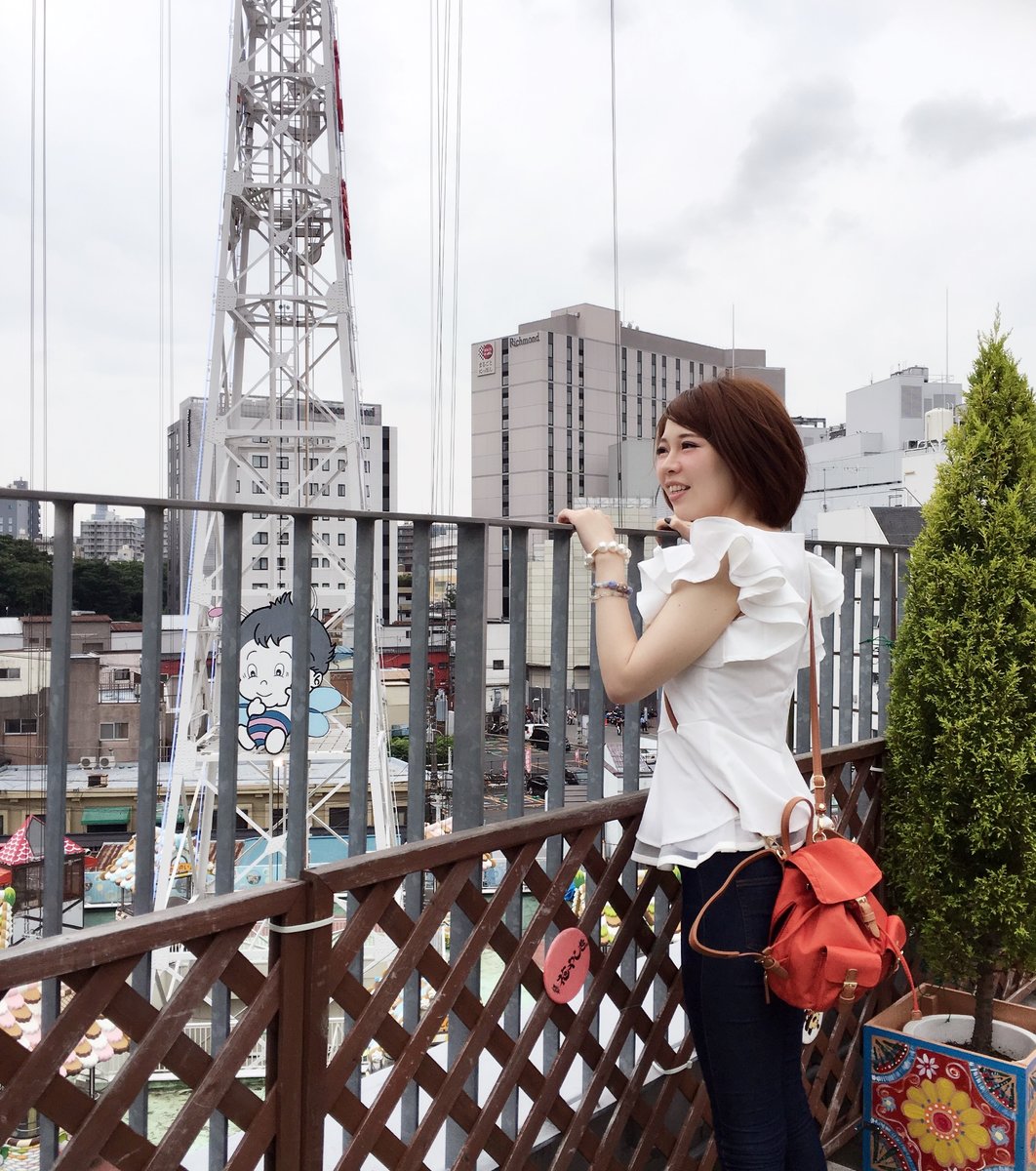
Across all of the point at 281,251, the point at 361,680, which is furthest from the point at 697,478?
the point at 281,251

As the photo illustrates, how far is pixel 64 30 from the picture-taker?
43.4ft

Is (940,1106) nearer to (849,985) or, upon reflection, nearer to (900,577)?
(849,985)

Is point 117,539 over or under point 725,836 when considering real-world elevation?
over

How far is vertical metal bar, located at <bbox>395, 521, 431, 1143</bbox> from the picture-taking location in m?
1.51

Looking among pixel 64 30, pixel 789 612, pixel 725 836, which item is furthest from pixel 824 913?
pixel 64 30

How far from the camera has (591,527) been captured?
4.98 ft

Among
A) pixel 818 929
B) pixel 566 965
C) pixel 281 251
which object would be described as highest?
pixel 281 251

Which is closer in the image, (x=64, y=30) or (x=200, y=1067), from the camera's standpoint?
(x=200, y=1067)

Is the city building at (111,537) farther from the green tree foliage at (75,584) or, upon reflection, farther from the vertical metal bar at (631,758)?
the vertical metal bar at (631,758)

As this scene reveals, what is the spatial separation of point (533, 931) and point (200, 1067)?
58cm

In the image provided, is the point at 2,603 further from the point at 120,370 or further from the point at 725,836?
the point at 120,370

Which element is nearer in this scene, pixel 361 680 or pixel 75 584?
pixel 75 584

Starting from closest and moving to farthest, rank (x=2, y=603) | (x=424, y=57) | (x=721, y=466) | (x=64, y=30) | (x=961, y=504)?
(x=2, y=603) < (x=721, y=466) < (x=961, y=504) < (x=64, y=30) < (x=424, y=57)

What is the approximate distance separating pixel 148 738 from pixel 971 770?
1747 millimetres
